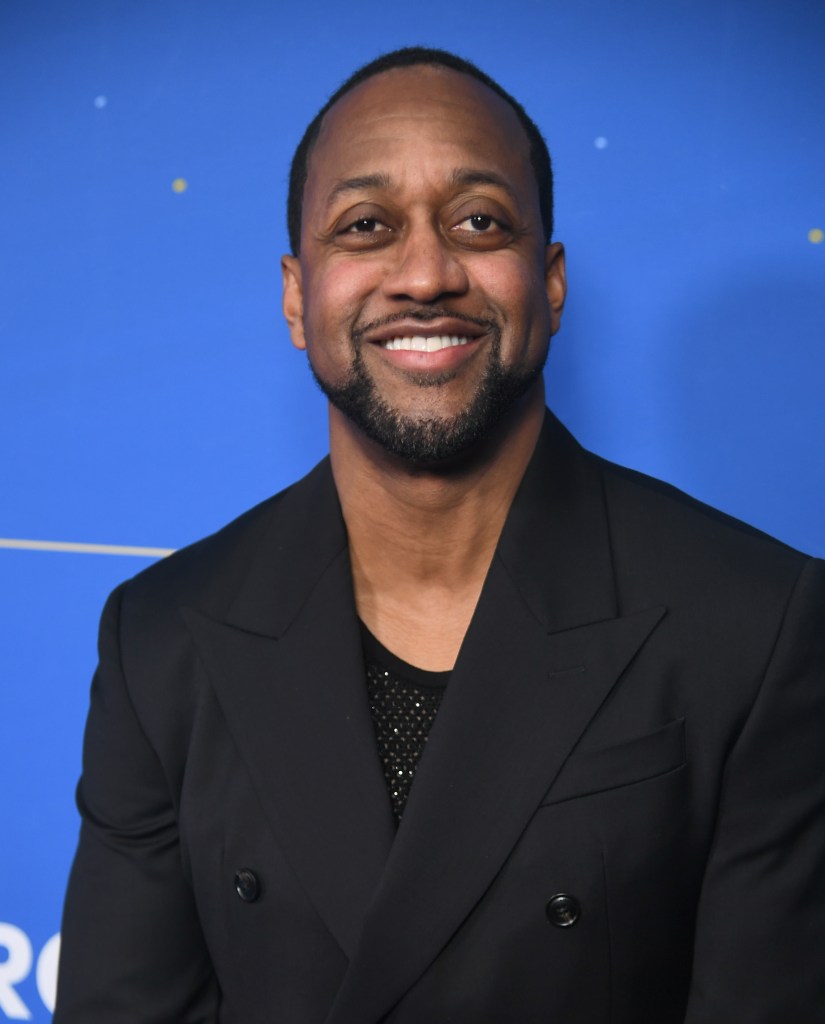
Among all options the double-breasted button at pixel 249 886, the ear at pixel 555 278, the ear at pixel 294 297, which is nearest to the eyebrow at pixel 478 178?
the ear at pixel 555 278

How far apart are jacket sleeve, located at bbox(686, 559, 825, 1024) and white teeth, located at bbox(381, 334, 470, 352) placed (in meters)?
0.40

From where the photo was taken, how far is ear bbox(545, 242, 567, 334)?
131 centimetres

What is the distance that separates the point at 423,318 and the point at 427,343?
0.09 feet

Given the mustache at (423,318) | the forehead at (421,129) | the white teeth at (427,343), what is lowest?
the white teeth at (427,343)

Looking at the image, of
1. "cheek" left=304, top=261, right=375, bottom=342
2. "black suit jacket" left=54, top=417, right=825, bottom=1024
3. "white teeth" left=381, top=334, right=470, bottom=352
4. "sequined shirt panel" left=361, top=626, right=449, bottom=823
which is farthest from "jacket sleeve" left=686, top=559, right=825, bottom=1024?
"cheek" left=304, top=261, right=375, bottom=342

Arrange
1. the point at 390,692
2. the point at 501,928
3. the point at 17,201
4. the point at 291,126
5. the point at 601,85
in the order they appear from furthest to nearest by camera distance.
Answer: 1. the point at 17,201
2. the point at 291,126
3. the point at 601,85
4. the point at 390,692
5. the point at 501,928

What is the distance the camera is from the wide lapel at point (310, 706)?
1.15 m

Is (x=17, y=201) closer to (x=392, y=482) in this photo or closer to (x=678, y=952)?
(x=392, y=482)

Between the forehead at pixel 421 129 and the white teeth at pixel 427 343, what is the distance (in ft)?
0.56

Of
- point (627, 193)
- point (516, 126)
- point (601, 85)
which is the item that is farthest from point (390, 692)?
point (601, 85)

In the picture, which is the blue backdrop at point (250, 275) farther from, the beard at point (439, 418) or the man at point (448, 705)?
A: the beard at point (439, 418)

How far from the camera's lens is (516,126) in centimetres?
127

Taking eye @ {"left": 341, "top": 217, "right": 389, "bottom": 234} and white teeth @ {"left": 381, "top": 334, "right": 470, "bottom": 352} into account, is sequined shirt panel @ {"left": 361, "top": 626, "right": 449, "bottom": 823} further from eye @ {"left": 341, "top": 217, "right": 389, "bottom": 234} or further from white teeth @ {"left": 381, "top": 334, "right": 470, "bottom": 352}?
eye @ {"left": 341, "top": 217, "right": 389, "bottom": 234}

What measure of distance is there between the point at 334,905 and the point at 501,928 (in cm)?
16
